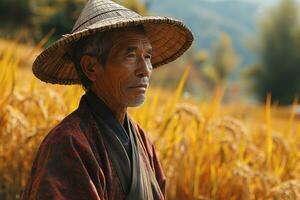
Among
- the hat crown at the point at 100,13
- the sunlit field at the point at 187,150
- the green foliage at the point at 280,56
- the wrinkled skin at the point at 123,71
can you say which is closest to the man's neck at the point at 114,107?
the wrinkled skin at the point at 123,71

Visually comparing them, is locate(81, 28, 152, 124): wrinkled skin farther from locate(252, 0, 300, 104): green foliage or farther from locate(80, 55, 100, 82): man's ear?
locate(252, 0, 300, 104): green foliage

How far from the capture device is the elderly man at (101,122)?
1489 mm

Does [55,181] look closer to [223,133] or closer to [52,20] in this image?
[223,133]

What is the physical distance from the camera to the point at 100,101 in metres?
1.65

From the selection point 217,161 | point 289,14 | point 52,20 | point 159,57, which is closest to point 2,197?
point 217,161

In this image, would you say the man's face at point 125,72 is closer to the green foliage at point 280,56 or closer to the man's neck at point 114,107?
the man's neck at point 114,107

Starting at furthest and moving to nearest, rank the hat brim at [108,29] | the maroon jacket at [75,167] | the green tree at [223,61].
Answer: the green tree at [223,61], the hat brim at [108,29], the maroon jacket at [75,167]

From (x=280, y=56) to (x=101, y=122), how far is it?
31421mm

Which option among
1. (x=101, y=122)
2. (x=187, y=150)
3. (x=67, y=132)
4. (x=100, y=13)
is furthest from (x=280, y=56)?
(x=67, y=132)

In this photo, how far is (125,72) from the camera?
1.62m

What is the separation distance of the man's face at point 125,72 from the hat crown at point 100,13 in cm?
7

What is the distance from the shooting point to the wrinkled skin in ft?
5.32

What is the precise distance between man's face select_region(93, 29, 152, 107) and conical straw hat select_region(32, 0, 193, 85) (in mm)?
60

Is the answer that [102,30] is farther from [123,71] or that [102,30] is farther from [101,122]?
[101,122]
